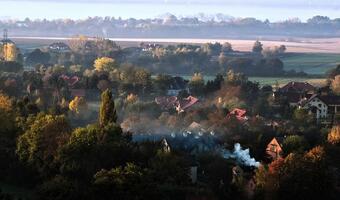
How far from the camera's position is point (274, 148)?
1366 cm

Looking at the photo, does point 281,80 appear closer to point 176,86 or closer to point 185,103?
point 176,86

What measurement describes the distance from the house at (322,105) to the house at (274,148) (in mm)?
5040

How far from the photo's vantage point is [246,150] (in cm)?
1370

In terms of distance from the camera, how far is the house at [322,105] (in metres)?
19.0

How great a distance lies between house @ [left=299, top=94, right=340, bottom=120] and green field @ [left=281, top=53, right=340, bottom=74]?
12.4 m

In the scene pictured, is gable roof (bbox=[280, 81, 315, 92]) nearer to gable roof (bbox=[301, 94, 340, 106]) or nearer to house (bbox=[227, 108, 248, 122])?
gable roof (bbox=[301, 94, 340, 106])

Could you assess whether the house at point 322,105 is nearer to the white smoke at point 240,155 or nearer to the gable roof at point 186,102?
the gable roof at point 186,102

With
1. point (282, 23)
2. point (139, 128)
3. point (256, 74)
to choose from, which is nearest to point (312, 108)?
point (139, 128)

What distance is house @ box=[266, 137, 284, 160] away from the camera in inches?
531

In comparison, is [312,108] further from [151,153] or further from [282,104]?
[151,153]

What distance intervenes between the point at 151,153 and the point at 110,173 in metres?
2.17

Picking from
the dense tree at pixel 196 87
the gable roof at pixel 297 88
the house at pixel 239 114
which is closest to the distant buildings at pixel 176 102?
the dense tree at pixel 196 87

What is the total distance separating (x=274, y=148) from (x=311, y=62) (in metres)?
24.3

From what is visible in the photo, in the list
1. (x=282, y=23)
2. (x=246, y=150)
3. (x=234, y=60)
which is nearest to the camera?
(x=246, y=150)
